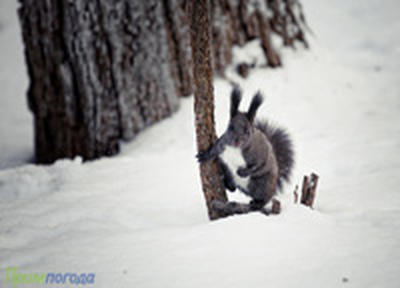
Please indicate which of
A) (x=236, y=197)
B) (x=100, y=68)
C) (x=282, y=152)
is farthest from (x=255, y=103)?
(x=100, y=68)

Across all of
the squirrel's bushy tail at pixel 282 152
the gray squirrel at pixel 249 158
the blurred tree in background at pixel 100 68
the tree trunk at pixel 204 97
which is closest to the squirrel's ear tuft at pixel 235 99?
A: the gray squirrel at pixel 249 158

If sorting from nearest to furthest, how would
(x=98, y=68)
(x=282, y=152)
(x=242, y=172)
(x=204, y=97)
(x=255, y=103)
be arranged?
(x=204, y=97), (x=255, y=103), (x=242, y=172), (x=282, y=152), (x=98, y=68)

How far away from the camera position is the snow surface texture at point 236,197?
52.3 inches

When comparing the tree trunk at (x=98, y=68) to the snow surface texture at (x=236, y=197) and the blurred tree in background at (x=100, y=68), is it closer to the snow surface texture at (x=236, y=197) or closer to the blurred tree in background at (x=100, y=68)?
the blurred tree in background at (x=100, y=68)

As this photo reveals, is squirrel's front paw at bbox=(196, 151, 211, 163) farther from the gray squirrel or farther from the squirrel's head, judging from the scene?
the squirrel's head

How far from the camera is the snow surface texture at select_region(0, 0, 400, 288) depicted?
4.36 ft

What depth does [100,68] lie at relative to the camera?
3227 mm

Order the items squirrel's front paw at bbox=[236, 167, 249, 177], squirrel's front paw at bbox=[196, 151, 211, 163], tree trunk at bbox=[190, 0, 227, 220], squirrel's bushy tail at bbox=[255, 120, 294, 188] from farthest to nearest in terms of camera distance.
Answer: squirrel's bushy tail at bbox=[255, 120, 294, 188], squirrel's front paw at bbox=[236, 167, 249, 177], squirrel's front paw at bbox=[196, 151, 211, 163], tree trunk at bbox=[190, 0, 227, 220]

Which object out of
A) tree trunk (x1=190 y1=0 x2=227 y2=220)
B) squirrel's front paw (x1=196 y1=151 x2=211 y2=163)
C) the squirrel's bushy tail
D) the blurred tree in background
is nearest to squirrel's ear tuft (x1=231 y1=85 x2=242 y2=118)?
tree trunk (x1=190 y1=0 x2=227 y2=220)

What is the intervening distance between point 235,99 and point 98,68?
1.80 meters

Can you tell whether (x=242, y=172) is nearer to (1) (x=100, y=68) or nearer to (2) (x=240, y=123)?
(2) (x=240, y=123)

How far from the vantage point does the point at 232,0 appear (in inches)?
155

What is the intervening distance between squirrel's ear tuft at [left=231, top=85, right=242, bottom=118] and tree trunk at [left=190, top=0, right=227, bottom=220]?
0.65ft

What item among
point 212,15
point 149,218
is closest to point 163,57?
point 212,15
